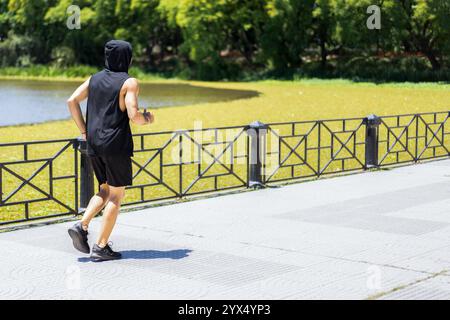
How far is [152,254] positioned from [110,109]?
151 cm

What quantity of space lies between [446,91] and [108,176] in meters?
39.8

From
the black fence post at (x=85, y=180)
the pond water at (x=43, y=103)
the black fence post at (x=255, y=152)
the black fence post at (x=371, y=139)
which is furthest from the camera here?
the pond water at (x=43, y=103)

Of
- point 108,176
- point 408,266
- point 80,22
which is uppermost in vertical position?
point 80,22

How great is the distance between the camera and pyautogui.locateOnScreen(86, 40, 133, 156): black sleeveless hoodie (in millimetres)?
7016

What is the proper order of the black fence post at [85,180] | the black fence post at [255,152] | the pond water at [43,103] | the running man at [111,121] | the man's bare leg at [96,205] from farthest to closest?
the pond water at [43,103] < the black fence post at [255,152] < the black fence post at [85,180] < the man's bare leg at [96,205] < the running man at [111,121]

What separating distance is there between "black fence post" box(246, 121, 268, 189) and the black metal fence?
0.6 inches

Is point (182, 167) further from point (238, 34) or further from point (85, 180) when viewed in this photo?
point (238, 34)

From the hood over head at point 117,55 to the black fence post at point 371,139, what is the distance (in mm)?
7823

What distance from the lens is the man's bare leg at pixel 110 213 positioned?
7164 millimetres

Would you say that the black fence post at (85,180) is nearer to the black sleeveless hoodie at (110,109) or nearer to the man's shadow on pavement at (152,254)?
the man's shadow on pavement at (152,254)

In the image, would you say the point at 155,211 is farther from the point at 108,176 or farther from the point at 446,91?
the point at 446,91

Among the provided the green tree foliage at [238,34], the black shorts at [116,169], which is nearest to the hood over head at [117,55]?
the black shorts at [116,169]
